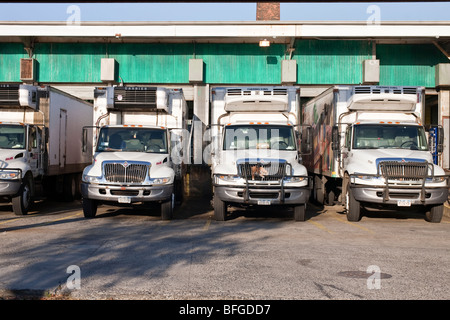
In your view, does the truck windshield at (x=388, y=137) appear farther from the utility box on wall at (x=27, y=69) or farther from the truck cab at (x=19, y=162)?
the utility box on wall at (x=27, y=69)

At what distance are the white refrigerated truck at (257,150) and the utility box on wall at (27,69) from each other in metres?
13.1

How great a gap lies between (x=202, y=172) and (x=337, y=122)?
7.17 metres

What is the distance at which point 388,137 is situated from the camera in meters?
14.0

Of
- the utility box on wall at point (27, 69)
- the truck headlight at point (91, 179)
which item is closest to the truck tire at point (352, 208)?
the truck headlight at point (91, 179)

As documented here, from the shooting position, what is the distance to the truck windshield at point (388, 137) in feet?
45.7

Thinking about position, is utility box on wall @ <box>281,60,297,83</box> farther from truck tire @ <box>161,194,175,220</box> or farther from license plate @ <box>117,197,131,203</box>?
license plate @ <box>117,197,131,203</box>

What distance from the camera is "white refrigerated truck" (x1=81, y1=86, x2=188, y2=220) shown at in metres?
12.8

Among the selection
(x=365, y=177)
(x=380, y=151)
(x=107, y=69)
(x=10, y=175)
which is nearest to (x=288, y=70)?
(x=107, y=69)

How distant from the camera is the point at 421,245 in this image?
9.95m

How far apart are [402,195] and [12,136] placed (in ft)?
33.5

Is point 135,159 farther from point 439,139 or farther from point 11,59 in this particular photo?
point 11,59

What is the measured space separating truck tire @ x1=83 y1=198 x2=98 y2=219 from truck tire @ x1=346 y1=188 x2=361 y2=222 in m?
6.40
